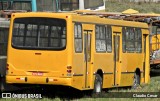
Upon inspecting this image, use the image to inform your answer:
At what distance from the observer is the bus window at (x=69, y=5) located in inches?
1322

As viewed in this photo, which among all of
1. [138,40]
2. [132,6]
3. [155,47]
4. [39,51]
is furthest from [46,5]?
[132,6]

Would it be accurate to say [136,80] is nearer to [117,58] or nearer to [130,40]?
[130,40]

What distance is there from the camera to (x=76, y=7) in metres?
35.5

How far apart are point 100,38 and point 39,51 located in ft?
10.3

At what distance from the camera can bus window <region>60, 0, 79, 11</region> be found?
110 ft

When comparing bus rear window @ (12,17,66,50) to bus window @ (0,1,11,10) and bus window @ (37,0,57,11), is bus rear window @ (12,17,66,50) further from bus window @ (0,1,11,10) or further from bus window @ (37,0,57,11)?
bus window @ (0,1,11,10)

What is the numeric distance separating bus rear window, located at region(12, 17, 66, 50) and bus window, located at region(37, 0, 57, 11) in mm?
10654

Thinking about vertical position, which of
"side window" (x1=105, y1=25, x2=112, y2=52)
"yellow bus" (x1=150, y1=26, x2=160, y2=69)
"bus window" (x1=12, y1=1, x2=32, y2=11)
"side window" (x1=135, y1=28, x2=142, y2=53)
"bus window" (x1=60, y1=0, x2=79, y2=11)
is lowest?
"yellow bus" (x1=150, y1=26, x2=160, y2=69)

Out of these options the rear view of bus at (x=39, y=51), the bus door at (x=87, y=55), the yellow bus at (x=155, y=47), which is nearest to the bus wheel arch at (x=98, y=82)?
the bus door at (x=87, y=55)

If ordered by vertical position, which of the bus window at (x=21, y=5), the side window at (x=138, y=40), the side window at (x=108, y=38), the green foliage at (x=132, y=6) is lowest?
the green foliage at (x=132, y=6)

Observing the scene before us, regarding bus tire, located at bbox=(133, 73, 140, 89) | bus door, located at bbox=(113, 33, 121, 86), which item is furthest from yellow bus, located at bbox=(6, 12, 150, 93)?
bus tire, located at bbox=(133, 73, 140, 89)

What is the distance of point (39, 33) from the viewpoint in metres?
19.3

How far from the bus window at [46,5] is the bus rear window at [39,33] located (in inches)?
419

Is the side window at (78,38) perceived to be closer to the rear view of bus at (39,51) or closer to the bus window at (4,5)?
the rear view of bus at (39,51)
